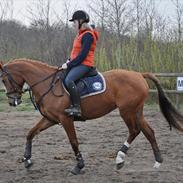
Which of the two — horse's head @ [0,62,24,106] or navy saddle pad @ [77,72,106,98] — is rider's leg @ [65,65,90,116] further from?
horse's head @ [0,62,24,106]

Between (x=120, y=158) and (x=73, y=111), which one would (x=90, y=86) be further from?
(x=120, y=158)

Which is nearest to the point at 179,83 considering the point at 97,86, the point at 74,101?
the point at 97,86

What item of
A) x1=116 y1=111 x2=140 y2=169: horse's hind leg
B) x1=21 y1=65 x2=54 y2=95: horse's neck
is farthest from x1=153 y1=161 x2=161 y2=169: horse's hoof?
x1=21 y1=65 x2=54 y2=95: horse's neck

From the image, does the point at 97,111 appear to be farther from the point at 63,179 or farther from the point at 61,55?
the point at 61,55

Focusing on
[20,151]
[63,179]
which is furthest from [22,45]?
[63,179]

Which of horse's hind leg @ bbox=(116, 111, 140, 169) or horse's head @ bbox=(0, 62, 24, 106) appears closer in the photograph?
horse's hind leg @ bbox=(116, 111, 140, 169)

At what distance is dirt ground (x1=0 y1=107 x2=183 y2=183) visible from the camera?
20.6ft

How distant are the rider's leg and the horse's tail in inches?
44.5

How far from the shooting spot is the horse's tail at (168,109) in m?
7.43

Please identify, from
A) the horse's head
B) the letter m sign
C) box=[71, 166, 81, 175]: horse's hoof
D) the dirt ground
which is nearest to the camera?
the dirt ground

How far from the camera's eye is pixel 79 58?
686cm

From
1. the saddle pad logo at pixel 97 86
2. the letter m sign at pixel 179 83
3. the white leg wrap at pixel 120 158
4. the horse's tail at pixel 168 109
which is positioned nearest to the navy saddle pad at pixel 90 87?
the saddle pad logo at pixel 97 86

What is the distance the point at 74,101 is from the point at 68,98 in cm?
13

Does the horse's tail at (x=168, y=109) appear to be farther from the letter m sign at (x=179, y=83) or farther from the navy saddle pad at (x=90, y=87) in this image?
the letter m sign at (x=179, y=83)
